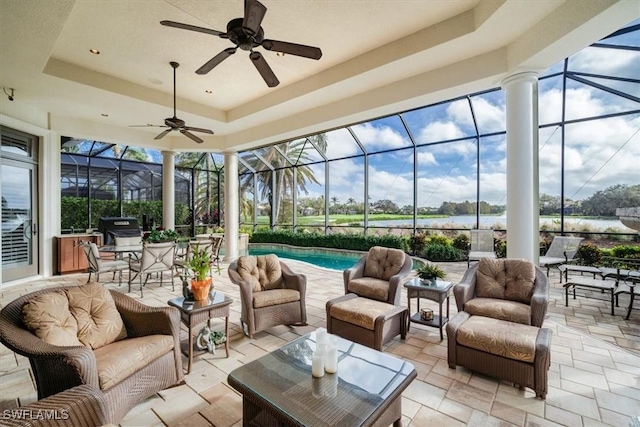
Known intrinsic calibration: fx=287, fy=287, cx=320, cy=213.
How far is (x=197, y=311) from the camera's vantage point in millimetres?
2680

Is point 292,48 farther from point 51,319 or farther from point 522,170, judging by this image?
point 522,170

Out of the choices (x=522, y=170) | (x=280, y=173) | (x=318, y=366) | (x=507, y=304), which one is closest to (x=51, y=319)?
(x=318, y=366)

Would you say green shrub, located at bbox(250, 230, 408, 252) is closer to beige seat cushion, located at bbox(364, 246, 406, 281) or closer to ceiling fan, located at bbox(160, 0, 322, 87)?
A: beige seat cushion, located at bbox(364, 246, 406, 281)

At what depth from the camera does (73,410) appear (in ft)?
4.24

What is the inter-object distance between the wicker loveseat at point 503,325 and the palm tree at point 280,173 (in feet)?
30.9

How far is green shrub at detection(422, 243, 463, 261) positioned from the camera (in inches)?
325

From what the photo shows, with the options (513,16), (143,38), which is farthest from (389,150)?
(143,38)

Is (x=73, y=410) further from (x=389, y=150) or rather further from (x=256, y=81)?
(x=389, y=150)

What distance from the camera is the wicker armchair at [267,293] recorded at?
3.31 metres

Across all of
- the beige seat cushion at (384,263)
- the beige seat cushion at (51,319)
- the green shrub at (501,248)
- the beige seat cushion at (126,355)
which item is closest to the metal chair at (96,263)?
the beige seat cushion at (51,319)

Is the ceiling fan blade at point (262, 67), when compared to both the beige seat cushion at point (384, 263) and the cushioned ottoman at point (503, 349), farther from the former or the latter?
the cushioned ottoman at point (503, 349)

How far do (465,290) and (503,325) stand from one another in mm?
551

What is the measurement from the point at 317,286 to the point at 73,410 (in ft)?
14.9

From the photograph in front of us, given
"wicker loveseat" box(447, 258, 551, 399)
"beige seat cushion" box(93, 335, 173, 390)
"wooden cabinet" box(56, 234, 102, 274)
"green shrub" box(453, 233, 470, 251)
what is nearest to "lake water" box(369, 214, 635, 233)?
"green shrub" box(453, 233, 470, 251)
